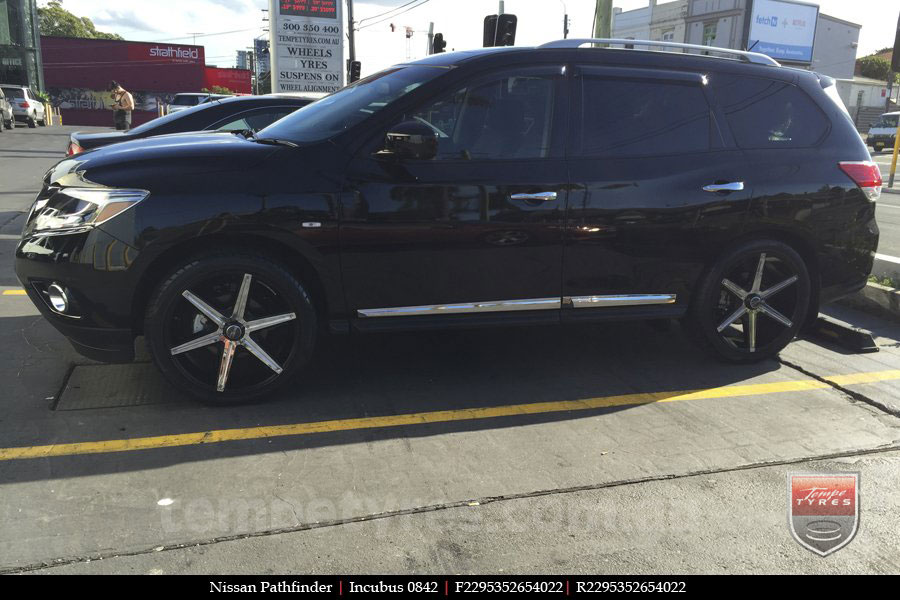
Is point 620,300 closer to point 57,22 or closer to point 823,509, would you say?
point 823,509

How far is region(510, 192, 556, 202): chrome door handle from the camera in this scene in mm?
3928

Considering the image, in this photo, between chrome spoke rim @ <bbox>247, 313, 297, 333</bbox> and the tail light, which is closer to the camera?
chrome spoke rim @ <bbox>247, 313, 297, 333</bbox>

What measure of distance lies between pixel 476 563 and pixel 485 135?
2309mm

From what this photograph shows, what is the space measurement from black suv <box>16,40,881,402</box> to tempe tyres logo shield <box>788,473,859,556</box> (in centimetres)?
143

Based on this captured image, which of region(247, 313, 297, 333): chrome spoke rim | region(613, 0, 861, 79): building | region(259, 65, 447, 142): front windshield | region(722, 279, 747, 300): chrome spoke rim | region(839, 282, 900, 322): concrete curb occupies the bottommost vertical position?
region(839, 282, 900, 322): concrete curb

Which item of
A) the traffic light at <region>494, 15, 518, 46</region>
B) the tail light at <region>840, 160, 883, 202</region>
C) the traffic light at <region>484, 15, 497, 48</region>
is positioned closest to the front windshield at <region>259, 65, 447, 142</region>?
the tail light at <region>840, 160, 883, 202</region>

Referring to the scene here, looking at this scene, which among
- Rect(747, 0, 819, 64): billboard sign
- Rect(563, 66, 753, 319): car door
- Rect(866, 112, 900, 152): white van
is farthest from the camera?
Rect(747, 0, 819, 64): billboard sign

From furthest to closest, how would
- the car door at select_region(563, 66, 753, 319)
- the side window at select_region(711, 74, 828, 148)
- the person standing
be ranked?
the person standing
the side window at select_region(711, 74, 828, 148)
the car door at select_region(563, 66, 753, 319)

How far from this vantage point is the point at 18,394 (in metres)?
3.82

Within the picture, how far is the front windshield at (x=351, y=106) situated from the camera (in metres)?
3.94

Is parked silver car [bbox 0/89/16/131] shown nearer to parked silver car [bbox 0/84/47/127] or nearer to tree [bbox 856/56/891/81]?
parked silver car [bbox 0/84/47/127]

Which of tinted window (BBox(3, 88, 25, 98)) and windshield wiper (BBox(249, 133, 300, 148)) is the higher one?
tinted window (BBox(3, 88, 25, 98))

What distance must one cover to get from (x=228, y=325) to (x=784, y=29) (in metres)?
63.1

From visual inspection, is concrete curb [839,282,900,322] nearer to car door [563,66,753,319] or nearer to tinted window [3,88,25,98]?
car door [563,66,753,319]
